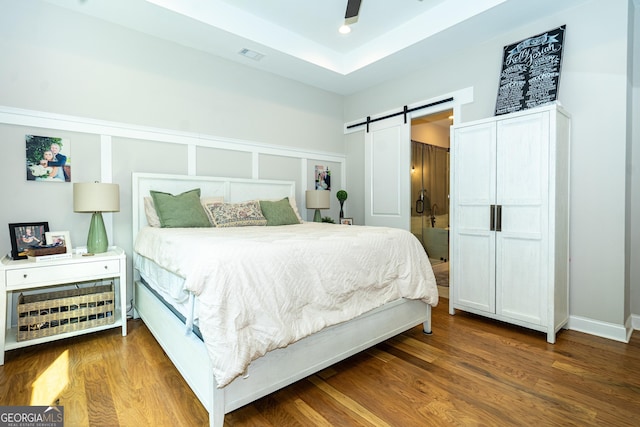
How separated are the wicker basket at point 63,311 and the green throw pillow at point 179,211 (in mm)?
741

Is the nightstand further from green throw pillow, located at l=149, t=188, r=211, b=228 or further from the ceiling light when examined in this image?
the ceiling light

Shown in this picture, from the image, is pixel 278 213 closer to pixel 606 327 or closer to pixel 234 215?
pixel 234 215

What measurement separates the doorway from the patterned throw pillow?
→ 3012 mm

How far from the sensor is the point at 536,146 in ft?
8.43

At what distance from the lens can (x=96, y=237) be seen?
2621mm

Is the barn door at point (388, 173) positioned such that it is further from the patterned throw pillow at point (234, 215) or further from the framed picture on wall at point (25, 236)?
the framed picture on wall at point (25, 236)

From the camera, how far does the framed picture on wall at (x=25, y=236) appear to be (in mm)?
2369

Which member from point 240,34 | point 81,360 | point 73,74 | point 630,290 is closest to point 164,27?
point 240,34

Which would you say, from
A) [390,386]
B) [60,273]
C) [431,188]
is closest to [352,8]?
[390,386]

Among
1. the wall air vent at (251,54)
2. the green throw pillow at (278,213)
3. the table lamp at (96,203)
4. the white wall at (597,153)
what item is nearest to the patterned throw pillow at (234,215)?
the green throw pillow at (278,213)

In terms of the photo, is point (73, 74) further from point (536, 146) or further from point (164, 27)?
point (536, 146)

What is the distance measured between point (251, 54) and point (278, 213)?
6.09 feet

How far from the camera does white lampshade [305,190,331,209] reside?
13.6 ft

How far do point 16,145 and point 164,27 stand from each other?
5.42ft
